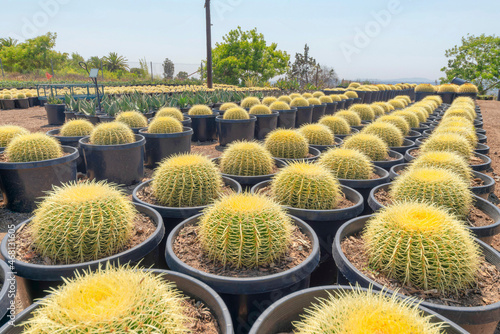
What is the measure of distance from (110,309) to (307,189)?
6.81 feet

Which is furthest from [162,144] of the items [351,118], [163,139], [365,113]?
[365,113]

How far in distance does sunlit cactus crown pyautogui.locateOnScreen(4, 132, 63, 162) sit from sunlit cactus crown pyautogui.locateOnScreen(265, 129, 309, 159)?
9.71ft

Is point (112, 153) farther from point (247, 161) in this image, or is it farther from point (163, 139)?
point (247, 161)

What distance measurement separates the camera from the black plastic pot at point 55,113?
1036 cm

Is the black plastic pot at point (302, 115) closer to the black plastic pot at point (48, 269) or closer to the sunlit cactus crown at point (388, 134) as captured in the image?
the sunlit cactus crown at point (388, 134)

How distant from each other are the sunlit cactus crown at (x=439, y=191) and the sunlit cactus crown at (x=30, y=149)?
4.16m

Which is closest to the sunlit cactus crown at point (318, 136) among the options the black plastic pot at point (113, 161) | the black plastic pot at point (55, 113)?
the black plastic pot at point (113, 161)

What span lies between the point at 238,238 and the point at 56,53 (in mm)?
49222

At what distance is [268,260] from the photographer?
2.15 meters

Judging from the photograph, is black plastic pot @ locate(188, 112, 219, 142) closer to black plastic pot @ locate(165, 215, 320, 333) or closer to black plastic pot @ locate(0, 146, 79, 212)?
black plastic pot @ locate(0, 146, 79, 212)

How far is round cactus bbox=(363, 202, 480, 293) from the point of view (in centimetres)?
190

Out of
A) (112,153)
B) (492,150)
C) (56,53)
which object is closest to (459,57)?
(492,150)

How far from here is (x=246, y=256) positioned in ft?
6.94

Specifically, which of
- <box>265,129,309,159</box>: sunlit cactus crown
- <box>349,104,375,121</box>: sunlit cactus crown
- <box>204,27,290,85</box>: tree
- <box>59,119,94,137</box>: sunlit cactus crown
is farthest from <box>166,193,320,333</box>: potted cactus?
<box>204,27,290,85</box>: tree
